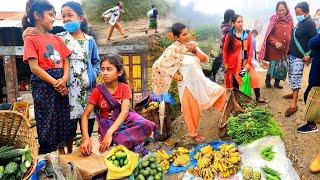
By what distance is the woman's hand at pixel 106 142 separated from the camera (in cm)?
364

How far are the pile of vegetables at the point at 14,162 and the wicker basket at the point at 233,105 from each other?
321cm

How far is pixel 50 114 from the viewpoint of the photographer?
4.17 m

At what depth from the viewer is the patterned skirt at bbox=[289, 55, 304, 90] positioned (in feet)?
19.4

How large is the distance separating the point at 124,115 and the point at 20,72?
11.0 m

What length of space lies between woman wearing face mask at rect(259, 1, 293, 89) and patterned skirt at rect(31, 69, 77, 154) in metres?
4.28

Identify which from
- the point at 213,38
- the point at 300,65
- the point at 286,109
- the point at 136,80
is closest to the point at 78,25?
the point at 300,65

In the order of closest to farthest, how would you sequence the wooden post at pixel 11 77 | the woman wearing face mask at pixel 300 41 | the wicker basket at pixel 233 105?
the wicker basket at pixel 233 105
the woman wearing face mask at pixel 300 41
the wooden post at pixel 11 77

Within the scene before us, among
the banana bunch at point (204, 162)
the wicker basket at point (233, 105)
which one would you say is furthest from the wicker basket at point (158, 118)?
the banana bunch at point (204, 162)

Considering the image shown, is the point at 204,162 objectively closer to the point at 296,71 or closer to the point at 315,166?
the point at 315,166

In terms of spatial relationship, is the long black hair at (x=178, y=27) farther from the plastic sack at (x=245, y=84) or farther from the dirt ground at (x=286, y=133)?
the dirt ground at (x=286, y=133)

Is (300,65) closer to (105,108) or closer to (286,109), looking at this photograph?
(286,109)

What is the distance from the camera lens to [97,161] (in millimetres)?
3426

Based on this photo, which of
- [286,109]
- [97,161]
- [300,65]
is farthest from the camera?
[286,109]

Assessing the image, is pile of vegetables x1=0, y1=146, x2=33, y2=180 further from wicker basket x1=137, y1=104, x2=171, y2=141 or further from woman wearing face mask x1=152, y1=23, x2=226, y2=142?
wicker basket x1=137, y1=104, x2=171, y2=141
